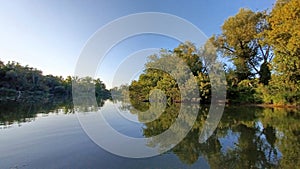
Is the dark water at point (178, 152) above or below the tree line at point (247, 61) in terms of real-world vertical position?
below

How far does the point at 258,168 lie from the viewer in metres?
4.47

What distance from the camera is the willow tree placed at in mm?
22281

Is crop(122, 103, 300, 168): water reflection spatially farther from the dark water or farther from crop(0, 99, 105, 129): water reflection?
crop(0, 99, 105, 129): water reflection

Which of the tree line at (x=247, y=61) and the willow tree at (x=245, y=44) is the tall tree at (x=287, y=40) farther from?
the willow tree at (x=245, y=44)

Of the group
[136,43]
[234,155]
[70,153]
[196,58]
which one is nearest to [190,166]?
[234,155]

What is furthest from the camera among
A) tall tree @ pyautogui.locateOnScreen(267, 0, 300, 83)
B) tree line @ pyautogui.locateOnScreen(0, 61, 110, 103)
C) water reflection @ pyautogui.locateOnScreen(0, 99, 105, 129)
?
tree line @ pyautogui.locateOnScreen(0, 61, 110, 103)

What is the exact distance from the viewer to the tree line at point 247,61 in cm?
1758

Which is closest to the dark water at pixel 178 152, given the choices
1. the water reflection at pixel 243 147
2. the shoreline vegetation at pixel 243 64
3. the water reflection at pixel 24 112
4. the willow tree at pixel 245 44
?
the water reflection at pixel 243 147

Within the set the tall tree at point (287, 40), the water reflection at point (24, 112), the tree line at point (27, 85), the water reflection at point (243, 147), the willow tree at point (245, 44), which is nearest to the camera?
the water reflection at point (243, 147)

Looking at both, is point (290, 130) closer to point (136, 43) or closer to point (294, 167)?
point (294, 167)

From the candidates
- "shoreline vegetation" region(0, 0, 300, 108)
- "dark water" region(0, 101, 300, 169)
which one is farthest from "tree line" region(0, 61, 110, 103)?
"dark water" region(0, 101, 300, 169)

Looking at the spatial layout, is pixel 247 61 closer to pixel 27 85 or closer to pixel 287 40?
pixel 287 40

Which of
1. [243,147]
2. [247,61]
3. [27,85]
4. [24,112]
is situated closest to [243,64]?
[247,61]

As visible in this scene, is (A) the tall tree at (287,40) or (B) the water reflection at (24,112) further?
(A) the tall tree at (287,40)
